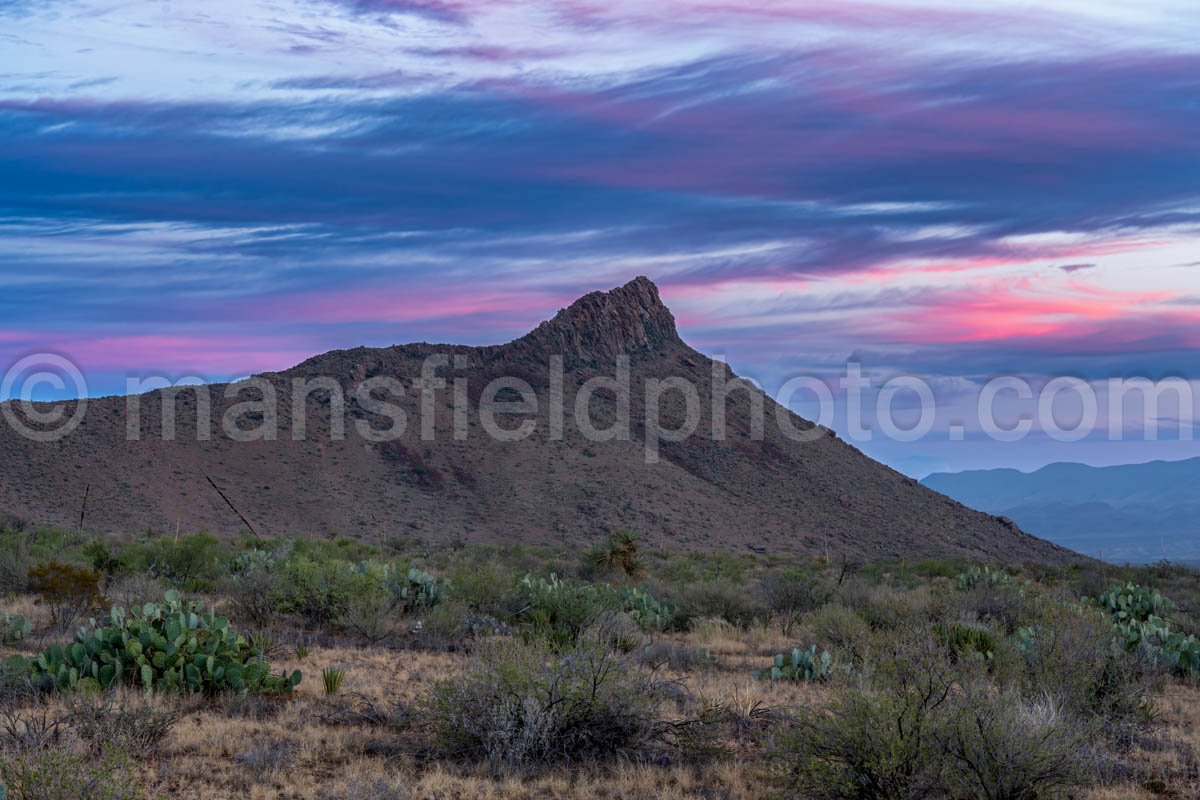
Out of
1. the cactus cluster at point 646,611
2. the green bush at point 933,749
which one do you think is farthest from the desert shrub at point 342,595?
the green bush at point 933,749

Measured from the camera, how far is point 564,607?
15250mm

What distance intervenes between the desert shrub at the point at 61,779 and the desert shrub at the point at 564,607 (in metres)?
7.87

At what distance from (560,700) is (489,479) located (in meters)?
51.9

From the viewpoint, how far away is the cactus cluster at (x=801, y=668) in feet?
39.0

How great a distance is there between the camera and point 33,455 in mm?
53969

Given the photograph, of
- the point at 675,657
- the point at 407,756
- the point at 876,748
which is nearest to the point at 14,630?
the point at 407,756

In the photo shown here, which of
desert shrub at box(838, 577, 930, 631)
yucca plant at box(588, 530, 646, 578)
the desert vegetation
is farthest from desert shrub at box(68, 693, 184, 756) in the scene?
yucca plant at box(588, 530, 646, 578)

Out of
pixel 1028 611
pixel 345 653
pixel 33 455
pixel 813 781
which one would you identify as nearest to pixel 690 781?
pixel 813 781

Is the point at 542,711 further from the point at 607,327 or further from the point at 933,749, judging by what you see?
the point at 607,327

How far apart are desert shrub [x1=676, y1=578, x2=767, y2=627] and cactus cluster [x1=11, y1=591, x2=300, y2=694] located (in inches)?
331

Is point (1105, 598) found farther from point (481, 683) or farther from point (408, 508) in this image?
point (408, 508)

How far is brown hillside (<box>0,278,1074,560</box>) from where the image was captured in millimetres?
52344

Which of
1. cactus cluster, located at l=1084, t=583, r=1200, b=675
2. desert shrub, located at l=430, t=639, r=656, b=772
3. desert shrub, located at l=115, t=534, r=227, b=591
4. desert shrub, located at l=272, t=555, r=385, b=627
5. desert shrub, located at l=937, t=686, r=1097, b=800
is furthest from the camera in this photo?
desert shrub, located at l=115, t=534, r=227, b=591

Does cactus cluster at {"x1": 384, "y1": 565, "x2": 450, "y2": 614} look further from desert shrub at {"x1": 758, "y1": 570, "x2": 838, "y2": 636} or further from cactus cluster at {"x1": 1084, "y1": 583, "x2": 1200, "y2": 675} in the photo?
cactus cluster at {"x1": 1084, "y1": 583, "x2": 1200, "y2": 675}
